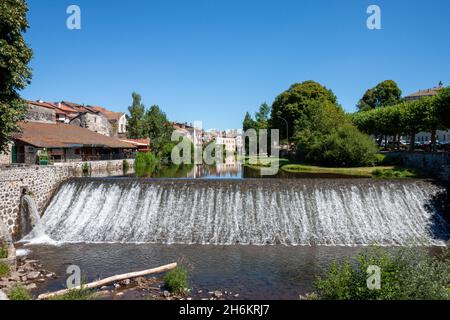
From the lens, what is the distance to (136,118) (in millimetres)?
89500

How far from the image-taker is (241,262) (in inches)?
749

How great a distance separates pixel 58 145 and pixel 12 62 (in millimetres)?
23152

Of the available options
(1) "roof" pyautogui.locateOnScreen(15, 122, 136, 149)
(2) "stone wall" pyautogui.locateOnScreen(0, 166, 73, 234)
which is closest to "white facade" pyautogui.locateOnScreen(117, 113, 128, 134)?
(1) "roof" pyautogui.locateOnScreen(15, 122, 136, 149)

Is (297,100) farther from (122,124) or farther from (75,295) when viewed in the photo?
(75,295)

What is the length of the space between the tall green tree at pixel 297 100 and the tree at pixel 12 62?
5333 cm

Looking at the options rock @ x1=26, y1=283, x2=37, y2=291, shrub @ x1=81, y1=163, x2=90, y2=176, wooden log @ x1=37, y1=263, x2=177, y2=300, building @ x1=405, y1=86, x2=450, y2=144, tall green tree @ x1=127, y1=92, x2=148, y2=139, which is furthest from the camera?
tall green tree @ x1=127, y1=92, x2=148, y2=139

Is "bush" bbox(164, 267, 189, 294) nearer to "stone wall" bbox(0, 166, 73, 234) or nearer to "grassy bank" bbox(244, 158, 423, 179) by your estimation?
"stone wall" bbox(0, 166, 73, 234)

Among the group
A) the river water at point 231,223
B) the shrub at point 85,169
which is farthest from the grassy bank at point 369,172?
the shrub at point 85,169

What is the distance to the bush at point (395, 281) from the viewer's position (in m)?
10.6

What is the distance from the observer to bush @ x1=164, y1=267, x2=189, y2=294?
1486cm

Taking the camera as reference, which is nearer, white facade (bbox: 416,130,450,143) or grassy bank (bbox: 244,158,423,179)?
Result: grassy bank (bbox: 244,158,423,179)

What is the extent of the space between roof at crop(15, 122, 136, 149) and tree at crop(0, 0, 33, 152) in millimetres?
18290

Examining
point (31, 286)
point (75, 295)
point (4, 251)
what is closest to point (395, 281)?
point (75, 295)
